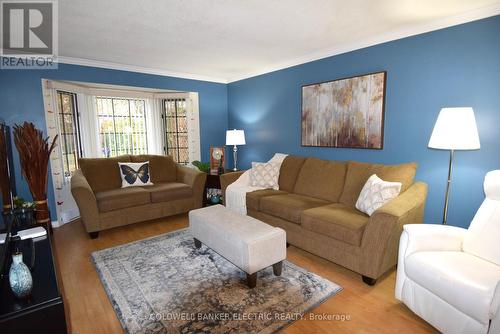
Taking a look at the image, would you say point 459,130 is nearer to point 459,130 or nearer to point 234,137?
point 459,130

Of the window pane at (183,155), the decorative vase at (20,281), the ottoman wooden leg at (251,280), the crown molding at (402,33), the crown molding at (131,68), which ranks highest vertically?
the crown molding at (131,68)

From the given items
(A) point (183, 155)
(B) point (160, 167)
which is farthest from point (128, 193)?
(A) point (183, 155)

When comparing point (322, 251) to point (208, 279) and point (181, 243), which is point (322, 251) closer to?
point (208, 279)

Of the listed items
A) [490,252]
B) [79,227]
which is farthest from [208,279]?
[79,227]

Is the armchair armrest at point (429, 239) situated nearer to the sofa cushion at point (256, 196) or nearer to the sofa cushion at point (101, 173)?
the sofa cushion at point (256, 196)

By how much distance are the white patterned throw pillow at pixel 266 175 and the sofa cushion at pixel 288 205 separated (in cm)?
42

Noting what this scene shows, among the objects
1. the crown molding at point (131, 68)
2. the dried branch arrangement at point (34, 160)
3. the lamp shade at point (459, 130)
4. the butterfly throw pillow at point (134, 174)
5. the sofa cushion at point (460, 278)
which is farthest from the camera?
the butterfly throw pillow at point (134, 174)

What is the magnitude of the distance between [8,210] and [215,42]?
2.66 meters

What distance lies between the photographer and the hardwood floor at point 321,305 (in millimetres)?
1774

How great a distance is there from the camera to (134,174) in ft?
13.0

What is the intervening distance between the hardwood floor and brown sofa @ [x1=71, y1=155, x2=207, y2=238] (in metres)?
0.41

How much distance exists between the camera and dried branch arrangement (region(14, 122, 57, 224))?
293 centimetres

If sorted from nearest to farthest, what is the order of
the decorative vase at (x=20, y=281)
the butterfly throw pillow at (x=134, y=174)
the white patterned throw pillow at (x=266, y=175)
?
the decorative vase at (x=20, y=281), the white patterned throw pillow at (x=266, y=175), the butterfly throw pillow at (x=134, y=174)

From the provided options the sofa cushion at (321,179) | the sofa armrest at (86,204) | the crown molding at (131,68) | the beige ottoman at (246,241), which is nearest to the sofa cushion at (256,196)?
the sofa cushion at (321,179)
